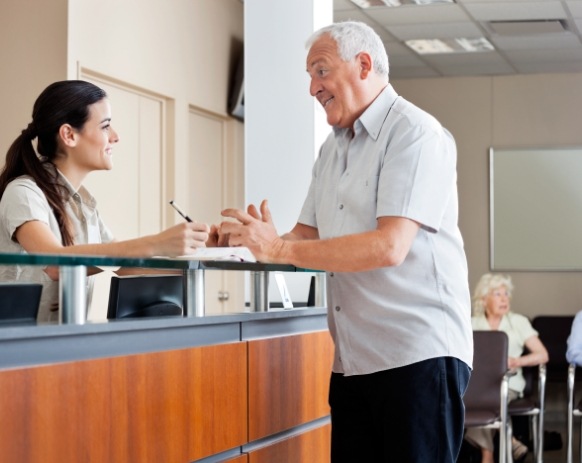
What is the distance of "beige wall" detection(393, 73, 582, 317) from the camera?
30.4 feet

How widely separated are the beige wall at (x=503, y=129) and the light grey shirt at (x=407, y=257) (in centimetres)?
705

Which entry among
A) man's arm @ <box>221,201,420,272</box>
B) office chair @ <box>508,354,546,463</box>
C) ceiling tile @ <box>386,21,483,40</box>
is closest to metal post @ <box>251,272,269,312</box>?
man's arm @ <box>221,201,420,272</box>

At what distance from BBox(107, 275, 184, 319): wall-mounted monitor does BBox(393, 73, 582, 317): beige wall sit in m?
7.16

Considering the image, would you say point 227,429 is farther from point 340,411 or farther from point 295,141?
point 295,141

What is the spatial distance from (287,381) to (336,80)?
93cm

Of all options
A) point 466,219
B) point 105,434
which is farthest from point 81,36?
point 466,219

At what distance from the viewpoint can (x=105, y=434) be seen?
2.06 meters

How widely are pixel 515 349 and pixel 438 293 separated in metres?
4.92

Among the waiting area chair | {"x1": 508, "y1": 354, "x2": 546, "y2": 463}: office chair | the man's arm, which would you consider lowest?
{"x1": 508, "y1": 354, "x2": 546, "y2": 463}: office chair

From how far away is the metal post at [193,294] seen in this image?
8.09 ft

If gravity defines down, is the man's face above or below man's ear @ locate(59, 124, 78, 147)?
above

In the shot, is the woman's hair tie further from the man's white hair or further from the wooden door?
the wooden door

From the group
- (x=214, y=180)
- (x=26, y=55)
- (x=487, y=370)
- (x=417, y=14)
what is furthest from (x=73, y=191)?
(x=417, y=14)

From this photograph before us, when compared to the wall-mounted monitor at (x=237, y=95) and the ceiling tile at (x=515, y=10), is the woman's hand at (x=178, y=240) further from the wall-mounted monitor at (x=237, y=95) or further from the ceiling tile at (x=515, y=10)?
the ceiling tile at (x=515, y=10)
